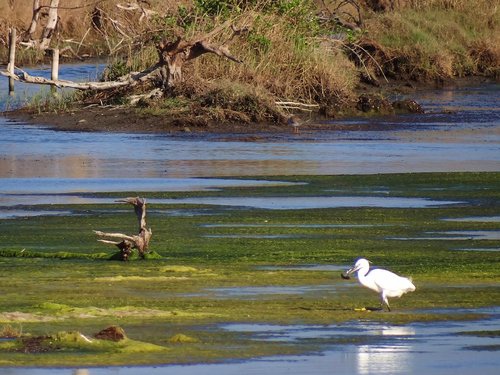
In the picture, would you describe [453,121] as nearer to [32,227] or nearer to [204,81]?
[204,81]

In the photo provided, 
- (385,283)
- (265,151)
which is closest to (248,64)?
(265,151)

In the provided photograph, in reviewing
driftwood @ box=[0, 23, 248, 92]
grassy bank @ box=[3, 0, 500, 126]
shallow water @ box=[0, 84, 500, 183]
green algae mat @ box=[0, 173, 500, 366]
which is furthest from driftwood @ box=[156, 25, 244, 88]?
green algae mat @ box=[0, 173, 500, 366]

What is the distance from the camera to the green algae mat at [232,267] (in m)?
9.93

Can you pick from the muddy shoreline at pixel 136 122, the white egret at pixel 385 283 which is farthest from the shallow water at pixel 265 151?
the white egret at pixel 385 283

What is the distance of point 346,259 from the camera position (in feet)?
45.8

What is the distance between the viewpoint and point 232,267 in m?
13.4

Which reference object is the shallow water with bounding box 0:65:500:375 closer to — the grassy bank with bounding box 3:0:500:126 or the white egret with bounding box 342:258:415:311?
the white egret with bounding box 342:258:415:311

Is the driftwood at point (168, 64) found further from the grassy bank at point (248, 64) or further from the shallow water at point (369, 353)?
the shallow water at point (369, 353)

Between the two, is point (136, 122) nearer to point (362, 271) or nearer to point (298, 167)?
point (298, 167)

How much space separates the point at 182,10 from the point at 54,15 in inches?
369

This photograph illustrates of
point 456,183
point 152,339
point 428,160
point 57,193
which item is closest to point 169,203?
point 57,193

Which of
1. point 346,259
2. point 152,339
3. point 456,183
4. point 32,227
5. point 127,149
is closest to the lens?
point 152,339

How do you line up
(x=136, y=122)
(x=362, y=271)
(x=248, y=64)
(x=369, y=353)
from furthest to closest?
(x=248, y=64), (x=136, y=122), (x=362, y=271), (x=369, y=353)

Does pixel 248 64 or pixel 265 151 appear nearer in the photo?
pixel 265 151
